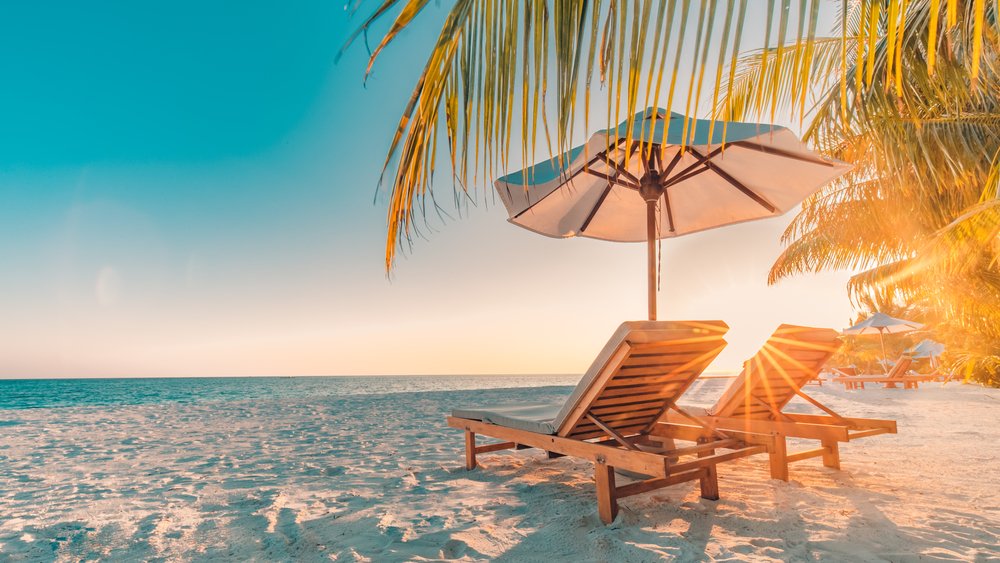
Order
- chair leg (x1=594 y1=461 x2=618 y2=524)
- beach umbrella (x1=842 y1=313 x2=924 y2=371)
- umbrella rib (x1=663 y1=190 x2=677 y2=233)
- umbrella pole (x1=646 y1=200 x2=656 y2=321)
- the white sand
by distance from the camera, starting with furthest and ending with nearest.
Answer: beach umbrella (x1=842 y1=313 x2=924 y2=371) < umbrella rib (x1=663 y1=190 x2=677 y2=233) < umbrella pole (x1=646 y1=200 x2=656 y2=321) < chair leg (x1=594 y1=461 x2=618 y2=524) < the white sand

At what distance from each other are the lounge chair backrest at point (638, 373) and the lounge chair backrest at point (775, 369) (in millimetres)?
599

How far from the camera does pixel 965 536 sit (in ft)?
7.67

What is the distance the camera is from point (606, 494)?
2.63m

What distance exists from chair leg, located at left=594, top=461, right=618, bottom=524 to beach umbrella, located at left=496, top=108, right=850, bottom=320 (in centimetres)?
164

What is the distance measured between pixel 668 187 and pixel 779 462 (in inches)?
90.1

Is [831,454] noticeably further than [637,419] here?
Yes

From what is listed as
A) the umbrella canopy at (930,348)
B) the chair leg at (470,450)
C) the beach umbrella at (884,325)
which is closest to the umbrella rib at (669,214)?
the chair leg at (470,450)

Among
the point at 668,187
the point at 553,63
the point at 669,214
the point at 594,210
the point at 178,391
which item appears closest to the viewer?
the point at 553,63

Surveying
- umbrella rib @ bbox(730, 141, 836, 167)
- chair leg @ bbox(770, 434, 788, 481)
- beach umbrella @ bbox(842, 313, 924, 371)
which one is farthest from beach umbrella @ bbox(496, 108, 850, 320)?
beach umbrella @ bbox(842, 313, 924, 371)

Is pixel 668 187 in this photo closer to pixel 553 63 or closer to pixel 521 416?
pixel 521 416

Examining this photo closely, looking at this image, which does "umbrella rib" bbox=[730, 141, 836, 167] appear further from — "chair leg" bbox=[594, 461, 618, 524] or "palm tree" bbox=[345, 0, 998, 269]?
"palm tree" bbox=[345, 0, 998, 269]

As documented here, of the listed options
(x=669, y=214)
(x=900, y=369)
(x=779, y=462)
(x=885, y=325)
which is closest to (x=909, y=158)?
(x=669, y=214)

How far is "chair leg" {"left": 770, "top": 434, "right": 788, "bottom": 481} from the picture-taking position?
329 cm

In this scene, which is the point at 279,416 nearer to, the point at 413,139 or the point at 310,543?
the point at 310,543
